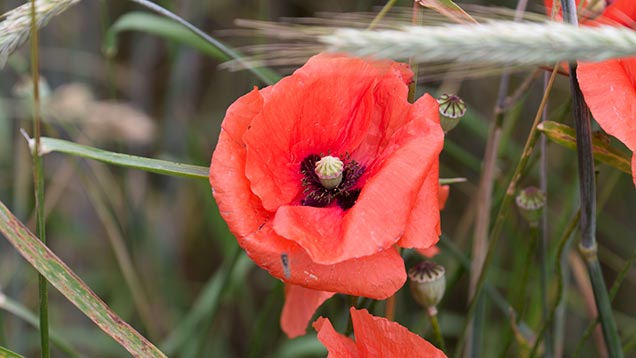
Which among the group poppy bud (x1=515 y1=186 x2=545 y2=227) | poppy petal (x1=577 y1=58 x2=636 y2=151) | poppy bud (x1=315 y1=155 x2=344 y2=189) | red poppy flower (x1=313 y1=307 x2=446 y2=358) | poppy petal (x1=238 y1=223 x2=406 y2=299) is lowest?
red poppy flower (x1=313 y1=307 x2=446 y2=358)

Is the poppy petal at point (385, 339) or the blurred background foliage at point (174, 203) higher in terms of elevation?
the poppy petal at point (385, 339)

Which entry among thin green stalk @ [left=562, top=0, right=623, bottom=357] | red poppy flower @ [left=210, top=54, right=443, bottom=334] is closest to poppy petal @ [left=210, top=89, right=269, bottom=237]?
red poppy flower @ [left=210, top=54, right=443, bottom=334]

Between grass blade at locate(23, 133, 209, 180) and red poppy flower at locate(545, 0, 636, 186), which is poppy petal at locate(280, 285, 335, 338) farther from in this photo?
red poppy flower at locate(545, 0, 636, 186)

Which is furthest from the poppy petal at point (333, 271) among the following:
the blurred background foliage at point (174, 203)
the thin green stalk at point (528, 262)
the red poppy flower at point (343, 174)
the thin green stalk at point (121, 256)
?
the thin green stalk at point (121, 256)

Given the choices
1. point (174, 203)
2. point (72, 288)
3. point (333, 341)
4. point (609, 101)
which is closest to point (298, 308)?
point (333, 341)

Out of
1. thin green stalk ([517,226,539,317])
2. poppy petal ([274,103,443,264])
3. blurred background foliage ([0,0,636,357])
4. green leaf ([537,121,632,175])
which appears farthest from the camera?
blurred background foliage ([0,0,636,357])

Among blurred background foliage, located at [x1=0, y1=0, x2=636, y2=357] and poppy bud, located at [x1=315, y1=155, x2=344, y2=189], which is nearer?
poppy bud, located at [x1=315, y1=155, x2=344, y2=189]

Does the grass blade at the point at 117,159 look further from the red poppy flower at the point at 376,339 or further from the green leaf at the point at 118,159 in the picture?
the red poppy flower at the point at 376,339
